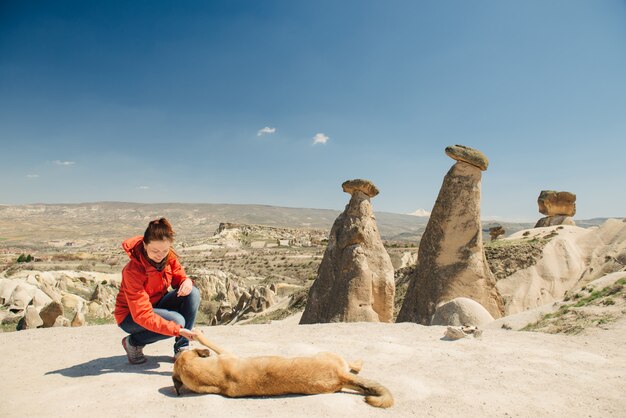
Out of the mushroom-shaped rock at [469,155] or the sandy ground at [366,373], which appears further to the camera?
the mushroom-shaped rock at [469,155]

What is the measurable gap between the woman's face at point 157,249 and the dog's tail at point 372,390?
206 centimetres

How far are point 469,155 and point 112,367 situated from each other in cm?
844

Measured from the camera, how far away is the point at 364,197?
10.3 m

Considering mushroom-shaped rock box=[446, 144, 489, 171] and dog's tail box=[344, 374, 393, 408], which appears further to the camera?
mushroom-shaped rock box=[446, 144, 489, 171]

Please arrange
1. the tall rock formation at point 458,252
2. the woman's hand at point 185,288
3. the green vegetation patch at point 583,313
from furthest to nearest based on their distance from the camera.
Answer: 1. the tall rock formation at point 458,252
2. the green vegetation patch at point 583,313
3. the woman's hand at point 185,288

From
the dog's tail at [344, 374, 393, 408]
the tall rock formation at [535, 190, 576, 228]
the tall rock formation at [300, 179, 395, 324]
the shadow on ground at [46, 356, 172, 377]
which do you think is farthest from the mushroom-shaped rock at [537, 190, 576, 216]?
the shadow on ground at [46, 356, 172, 377]

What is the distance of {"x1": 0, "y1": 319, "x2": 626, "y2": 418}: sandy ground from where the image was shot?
306 centimetres

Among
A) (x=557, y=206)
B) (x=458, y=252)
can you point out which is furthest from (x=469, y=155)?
(x=557, y=206)

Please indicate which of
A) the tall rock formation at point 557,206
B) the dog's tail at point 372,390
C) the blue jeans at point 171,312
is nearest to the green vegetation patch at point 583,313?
the dog's tail at point 372,390

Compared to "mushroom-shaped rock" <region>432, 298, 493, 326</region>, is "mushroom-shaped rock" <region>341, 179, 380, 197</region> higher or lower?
higher

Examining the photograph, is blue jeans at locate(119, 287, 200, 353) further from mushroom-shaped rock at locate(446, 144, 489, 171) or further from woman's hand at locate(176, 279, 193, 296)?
mushroom-shaped rock at locate(446, 144, 489, 171)

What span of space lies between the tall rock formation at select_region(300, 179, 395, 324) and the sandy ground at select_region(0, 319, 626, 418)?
3.17 meters

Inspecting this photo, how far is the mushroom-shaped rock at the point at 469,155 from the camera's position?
945 cm

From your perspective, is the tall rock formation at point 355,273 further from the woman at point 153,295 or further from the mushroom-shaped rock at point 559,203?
the mushroom-shaped rock at point 559,203
